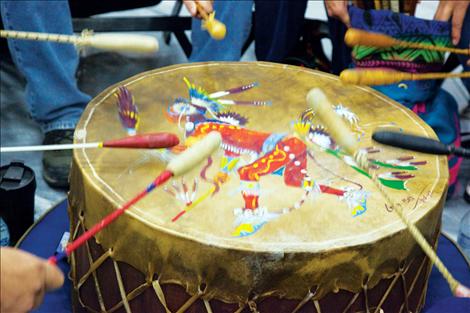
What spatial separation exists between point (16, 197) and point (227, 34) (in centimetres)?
92

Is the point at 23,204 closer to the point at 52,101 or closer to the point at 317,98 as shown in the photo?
the point at 52,101

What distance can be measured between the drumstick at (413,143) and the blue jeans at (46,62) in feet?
3.63

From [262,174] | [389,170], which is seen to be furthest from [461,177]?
[262,174]

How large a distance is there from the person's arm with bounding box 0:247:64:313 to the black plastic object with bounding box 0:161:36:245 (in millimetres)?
736

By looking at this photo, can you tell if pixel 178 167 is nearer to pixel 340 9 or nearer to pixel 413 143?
pixel 413 143

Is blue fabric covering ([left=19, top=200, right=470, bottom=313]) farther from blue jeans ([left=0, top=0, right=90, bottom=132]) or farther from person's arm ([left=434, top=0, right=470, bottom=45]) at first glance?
person's arm ([left=434, top=0, right=470, bottom=45])

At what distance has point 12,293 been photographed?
85 cm

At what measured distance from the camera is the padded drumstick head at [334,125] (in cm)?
107

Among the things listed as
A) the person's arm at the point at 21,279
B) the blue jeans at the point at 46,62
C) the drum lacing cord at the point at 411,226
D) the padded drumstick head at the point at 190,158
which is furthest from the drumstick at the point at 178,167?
the blue jeans at the point at 46,62

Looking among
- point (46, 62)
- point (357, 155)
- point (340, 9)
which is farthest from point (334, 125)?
point (46, 62)

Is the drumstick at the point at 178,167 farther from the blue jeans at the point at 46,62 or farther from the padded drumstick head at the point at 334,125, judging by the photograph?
the blue jeans at the point at 46,62

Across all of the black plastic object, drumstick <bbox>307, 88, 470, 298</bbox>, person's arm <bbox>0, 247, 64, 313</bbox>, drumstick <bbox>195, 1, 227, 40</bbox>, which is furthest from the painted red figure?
the black plastic object

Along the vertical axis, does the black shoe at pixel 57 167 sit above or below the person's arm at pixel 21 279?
below

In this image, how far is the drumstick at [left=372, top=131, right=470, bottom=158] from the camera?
1107 millimetres
